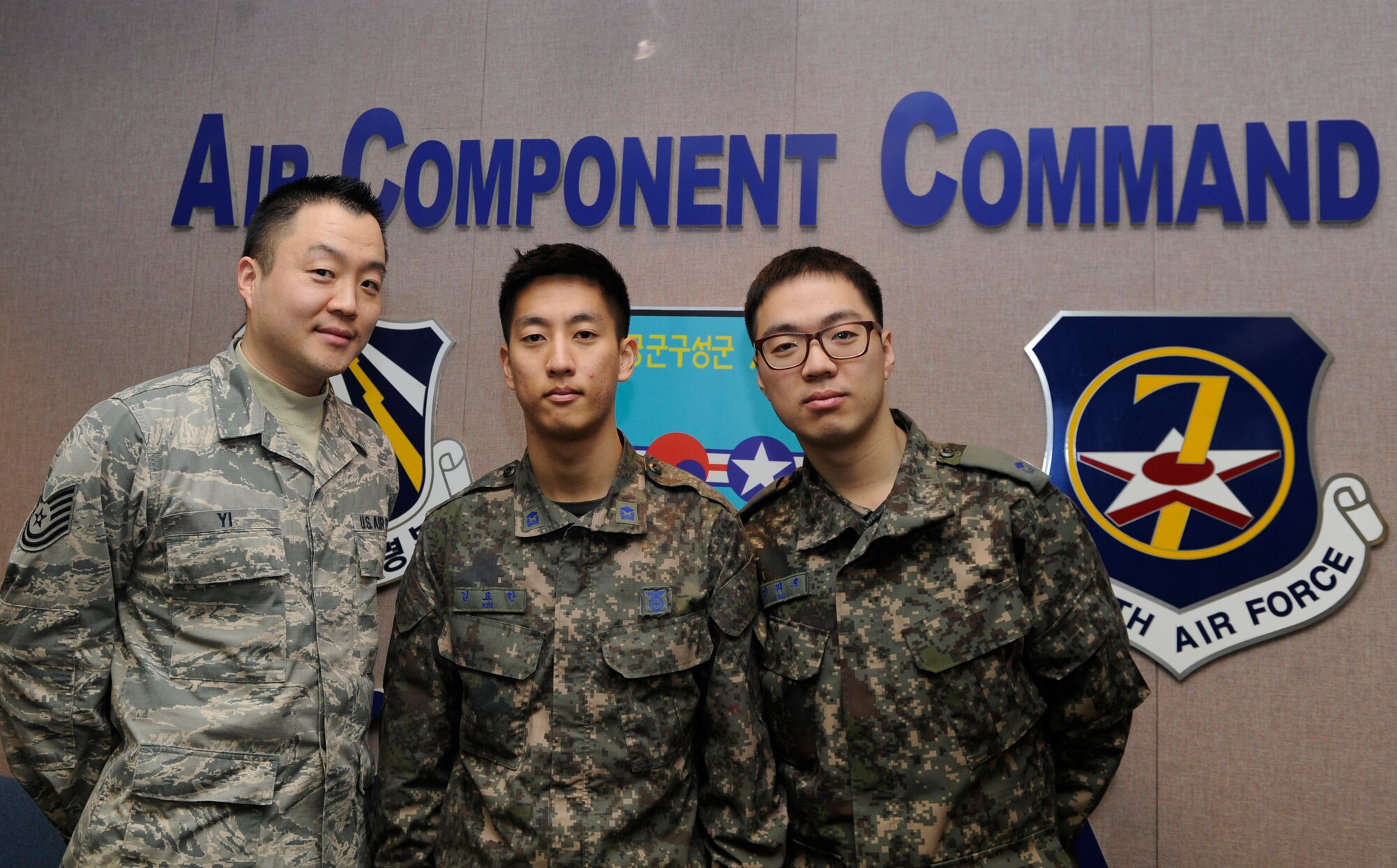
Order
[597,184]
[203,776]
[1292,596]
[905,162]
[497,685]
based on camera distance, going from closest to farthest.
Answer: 1. [203,776]
2. [497,685]
3. [1292,596]
4. [905,162]
5. [597,184]

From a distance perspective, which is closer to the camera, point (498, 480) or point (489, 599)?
point (489, 599)

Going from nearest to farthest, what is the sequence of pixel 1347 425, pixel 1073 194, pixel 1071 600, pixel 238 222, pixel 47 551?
pixel 47 551
pixel 1071 600
pixel 1347 425
pixel 1073 194
pixel 238 222

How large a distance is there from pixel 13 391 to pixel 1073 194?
318 centimetres

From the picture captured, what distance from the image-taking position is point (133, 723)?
1.36m

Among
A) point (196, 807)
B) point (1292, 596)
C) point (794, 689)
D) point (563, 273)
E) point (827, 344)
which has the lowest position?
point (196, 807)

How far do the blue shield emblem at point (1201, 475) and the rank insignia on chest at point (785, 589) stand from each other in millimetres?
1003

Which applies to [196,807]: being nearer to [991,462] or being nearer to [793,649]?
[793,649]

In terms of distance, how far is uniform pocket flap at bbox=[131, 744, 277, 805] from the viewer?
1323mm

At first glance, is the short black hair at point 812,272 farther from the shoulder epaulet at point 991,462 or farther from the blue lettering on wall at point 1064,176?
the blue lettering on wall at point 1064,176

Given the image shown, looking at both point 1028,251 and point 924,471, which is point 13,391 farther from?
point 1028,251

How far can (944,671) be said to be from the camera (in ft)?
4.81

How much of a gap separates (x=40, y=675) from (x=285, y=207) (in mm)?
856

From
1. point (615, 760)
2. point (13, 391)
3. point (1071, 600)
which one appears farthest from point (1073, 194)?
point (13, 391)

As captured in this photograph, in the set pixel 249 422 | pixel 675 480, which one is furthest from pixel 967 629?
pixel 249 422
